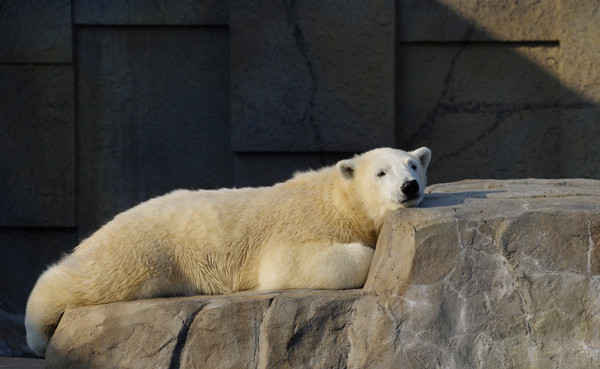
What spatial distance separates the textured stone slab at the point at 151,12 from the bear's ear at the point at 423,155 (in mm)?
2938

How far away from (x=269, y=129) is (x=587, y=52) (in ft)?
8.24

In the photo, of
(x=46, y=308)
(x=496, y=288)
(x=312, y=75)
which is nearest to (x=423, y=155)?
(x=496, y=288)

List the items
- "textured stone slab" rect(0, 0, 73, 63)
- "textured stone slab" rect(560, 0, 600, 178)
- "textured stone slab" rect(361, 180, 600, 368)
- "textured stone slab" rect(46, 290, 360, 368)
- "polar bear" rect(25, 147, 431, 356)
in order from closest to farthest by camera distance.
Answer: "textured stone slab" rect(361, 180, 600, 368), "textured stone slab" rect(46, 290, 360, 368), "polar bear" rect(25, 147, 431, 356), "textured stone slab" rect(560, 0, 600, 178), "textured stone slab" rect(0, 0, 73, 63)

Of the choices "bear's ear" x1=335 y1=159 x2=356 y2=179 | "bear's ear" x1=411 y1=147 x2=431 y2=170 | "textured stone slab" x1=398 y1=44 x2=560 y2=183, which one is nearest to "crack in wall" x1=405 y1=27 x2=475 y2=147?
"textured stone slab" x1=398 y1=44 x2=560 y2=183

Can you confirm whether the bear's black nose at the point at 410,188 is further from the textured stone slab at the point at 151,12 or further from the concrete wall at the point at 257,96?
the textured stone slab at the point at 151,12

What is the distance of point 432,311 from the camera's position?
147 inches

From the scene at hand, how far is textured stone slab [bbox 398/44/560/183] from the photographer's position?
22.9 ft

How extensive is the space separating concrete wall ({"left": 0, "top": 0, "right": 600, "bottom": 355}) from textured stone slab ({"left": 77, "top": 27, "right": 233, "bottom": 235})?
0.04 feet

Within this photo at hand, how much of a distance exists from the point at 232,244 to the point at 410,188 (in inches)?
37.1

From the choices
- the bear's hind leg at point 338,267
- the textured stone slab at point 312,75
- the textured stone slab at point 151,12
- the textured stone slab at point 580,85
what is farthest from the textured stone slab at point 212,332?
the textured stone slab at point 580,85

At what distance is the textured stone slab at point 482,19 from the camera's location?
6891 mm

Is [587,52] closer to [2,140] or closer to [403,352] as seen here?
[403,352]

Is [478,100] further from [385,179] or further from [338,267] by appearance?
[338,267]

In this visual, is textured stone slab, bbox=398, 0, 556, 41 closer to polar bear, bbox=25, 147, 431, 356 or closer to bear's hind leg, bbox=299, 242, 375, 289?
polar bear, bbox=25, 147, 431, 356
